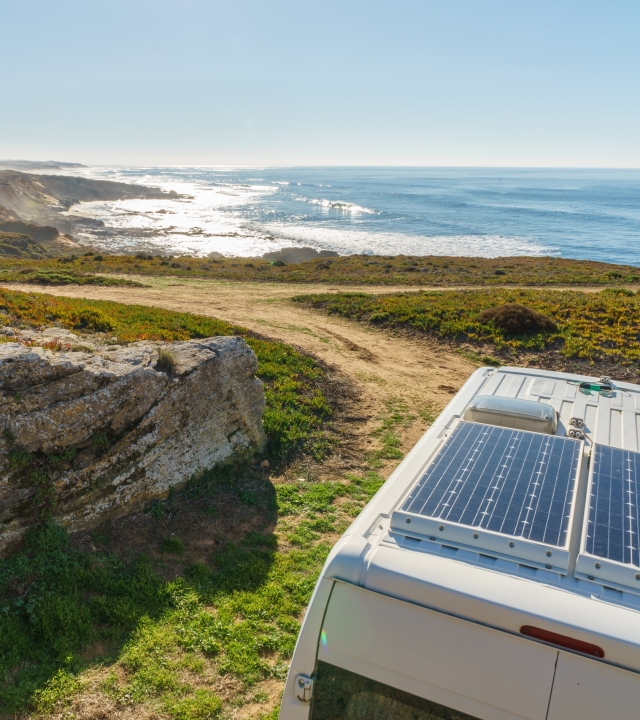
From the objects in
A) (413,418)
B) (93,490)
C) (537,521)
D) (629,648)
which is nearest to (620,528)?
(537,521)

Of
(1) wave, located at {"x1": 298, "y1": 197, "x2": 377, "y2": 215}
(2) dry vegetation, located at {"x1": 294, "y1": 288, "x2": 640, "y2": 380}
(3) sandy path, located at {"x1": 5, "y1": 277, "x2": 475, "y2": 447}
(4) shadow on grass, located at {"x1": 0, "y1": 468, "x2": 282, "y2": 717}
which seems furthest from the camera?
(1) wave, located at {"x1": 298, "y1": 197, "x2": 377, "y2": 215}

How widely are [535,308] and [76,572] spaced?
20.7 metres

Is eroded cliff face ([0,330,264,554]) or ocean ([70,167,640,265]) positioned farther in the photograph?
ocean ([70,167,640,265])

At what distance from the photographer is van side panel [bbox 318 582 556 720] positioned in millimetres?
2867

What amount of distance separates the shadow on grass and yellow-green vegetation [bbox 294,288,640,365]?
14.3 m

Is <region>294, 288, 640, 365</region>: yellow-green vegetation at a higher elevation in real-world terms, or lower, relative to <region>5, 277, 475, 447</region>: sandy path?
higher

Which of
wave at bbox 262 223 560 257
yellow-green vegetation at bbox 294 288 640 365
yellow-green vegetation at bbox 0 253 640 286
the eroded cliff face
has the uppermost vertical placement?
the eroded cliff face

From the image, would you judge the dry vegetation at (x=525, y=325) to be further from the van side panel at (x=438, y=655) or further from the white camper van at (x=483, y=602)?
the van side panel at (x=438, y=655)

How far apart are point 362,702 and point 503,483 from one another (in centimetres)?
195

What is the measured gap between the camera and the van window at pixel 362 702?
3.15m

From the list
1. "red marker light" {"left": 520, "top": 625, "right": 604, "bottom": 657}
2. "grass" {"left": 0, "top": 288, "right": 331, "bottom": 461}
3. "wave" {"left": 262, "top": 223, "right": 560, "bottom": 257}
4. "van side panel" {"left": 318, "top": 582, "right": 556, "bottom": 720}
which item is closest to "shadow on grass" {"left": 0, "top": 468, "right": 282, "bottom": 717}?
"van side panel" {"left": 318, "top": 582, "right": 556, "bottom": 720}

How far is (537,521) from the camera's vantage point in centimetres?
370

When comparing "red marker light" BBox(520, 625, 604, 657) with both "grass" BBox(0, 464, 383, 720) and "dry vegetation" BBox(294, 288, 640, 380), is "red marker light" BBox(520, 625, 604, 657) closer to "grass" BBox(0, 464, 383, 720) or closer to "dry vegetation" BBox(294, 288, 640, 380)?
"grass" BBox(0, 464, 383, 720)

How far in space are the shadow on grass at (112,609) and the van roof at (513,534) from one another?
3.32m
